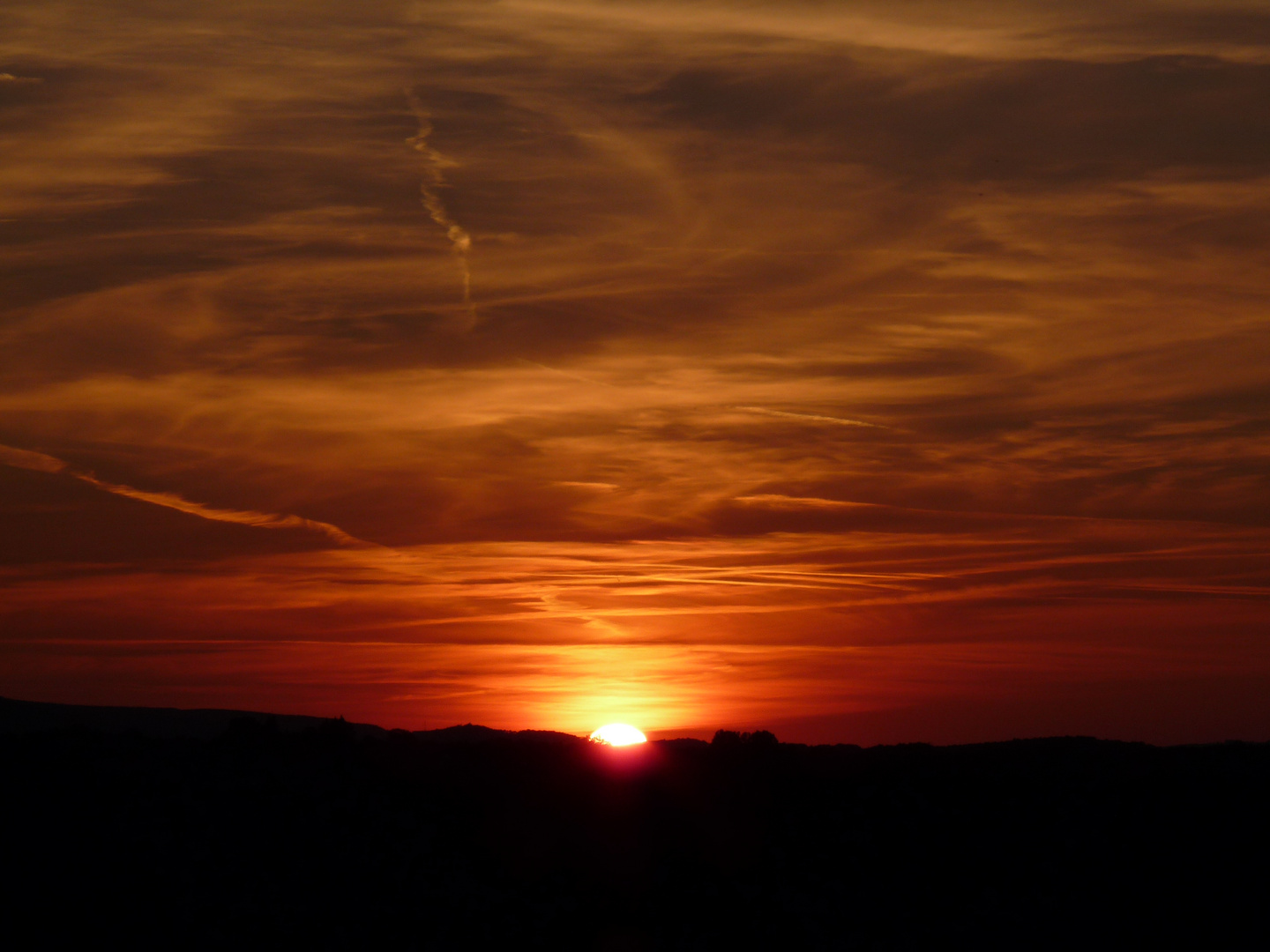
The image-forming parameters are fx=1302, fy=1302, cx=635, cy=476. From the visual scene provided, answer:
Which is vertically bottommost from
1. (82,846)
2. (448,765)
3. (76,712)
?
(82,846)

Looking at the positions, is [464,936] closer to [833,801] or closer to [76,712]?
[833,801]

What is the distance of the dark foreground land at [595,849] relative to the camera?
66.1 ft

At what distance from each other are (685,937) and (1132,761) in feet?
44.8

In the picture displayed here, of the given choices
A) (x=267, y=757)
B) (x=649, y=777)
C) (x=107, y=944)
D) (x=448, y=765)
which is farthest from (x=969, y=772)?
(x=107, y=944)

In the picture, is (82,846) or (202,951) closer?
(202,951)

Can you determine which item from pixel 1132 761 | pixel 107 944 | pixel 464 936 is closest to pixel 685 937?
pixel 464 936

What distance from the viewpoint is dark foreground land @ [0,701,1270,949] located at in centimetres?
2014

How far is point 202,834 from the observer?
2200 centimetres

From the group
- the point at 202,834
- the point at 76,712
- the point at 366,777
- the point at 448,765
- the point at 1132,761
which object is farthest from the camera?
the point at 76,712

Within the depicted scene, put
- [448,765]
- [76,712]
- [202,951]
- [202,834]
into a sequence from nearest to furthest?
[202,951] < [202,834] < [448,765] < [76,712]

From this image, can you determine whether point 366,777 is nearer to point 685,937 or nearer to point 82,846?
→ point 82,846

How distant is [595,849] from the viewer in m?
23.0

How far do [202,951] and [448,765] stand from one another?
8.18 metres

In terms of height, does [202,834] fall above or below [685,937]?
above
